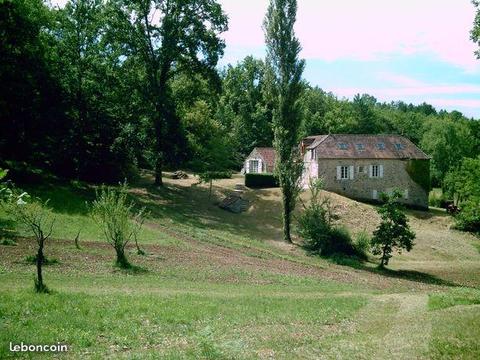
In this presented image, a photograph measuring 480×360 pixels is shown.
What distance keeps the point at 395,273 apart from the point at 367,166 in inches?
1006

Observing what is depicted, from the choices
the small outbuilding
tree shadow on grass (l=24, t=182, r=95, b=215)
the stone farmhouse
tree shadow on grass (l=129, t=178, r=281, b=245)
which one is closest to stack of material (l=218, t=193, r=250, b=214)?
tree shadow on grass (l=129, t=178, r=281, b=245)

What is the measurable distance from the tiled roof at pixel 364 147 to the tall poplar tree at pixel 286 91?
56.1 ft

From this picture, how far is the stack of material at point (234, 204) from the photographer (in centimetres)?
4906

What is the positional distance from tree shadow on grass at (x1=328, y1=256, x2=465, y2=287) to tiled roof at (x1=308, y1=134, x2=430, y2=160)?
21.9 metres

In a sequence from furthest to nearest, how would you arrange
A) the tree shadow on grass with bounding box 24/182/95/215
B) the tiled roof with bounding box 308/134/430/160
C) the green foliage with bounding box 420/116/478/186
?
1. the green foliage with bounding box 420/116/478/186
2. the tiled roof with bounding box 308/134/430/160
3. the tree shadow on grass with bounding box 24/182/95/215

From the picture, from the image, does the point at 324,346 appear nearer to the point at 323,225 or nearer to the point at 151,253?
the point at 151,253

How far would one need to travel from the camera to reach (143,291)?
19.9 metres

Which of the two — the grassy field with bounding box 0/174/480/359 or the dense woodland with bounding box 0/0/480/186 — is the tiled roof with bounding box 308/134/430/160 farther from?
the grassy field with bounding box 0/174/480/359

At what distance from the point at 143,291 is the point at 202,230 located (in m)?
19.2

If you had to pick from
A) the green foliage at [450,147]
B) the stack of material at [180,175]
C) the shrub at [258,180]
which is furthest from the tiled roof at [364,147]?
the stack of material at [180,175]

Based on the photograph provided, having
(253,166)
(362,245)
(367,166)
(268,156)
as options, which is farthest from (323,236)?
(253,166)

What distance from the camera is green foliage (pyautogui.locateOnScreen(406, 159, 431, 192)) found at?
59.5 m

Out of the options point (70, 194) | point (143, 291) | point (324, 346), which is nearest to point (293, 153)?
point (70, 194)

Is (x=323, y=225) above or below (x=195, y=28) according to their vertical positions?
below
